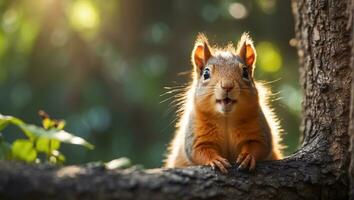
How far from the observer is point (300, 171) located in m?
2.94

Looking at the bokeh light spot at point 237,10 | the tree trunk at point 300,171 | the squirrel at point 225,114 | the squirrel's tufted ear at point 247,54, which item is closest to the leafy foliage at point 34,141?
the tree trunk at point 300,171

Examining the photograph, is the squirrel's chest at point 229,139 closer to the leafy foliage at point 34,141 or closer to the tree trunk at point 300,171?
the tree trunk at point 300,171

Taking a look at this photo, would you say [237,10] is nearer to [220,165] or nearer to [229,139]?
[229,139]

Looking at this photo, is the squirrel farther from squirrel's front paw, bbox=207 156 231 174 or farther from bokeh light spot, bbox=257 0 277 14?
bokeh light spot, bbox=257 0 277 14

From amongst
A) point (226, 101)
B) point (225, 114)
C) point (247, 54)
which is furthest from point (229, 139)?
point (247, 54)

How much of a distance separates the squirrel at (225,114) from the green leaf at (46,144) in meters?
0.82

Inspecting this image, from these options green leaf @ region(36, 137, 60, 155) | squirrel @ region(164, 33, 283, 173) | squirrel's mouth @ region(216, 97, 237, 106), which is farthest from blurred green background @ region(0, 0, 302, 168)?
green leaf @ region(36, 137, 60, 155)

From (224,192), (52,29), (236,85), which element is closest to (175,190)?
(224,192)

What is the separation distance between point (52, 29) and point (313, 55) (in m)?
2.41

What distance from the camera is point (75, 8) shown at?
5.14 meters

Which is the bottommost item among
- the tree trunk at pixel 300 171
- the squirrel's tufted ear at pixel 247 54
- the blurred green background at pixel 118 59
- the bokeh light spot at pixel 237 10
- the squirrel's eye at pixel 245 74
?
the tree trunk at pixel 300 171

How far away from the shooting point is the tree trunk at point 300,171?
228 cm

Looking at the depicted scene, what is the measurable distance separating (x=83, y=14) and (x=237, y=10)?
3.88 feet

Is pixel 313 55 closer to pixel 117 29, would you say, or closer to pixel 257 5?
pixel 257 5
